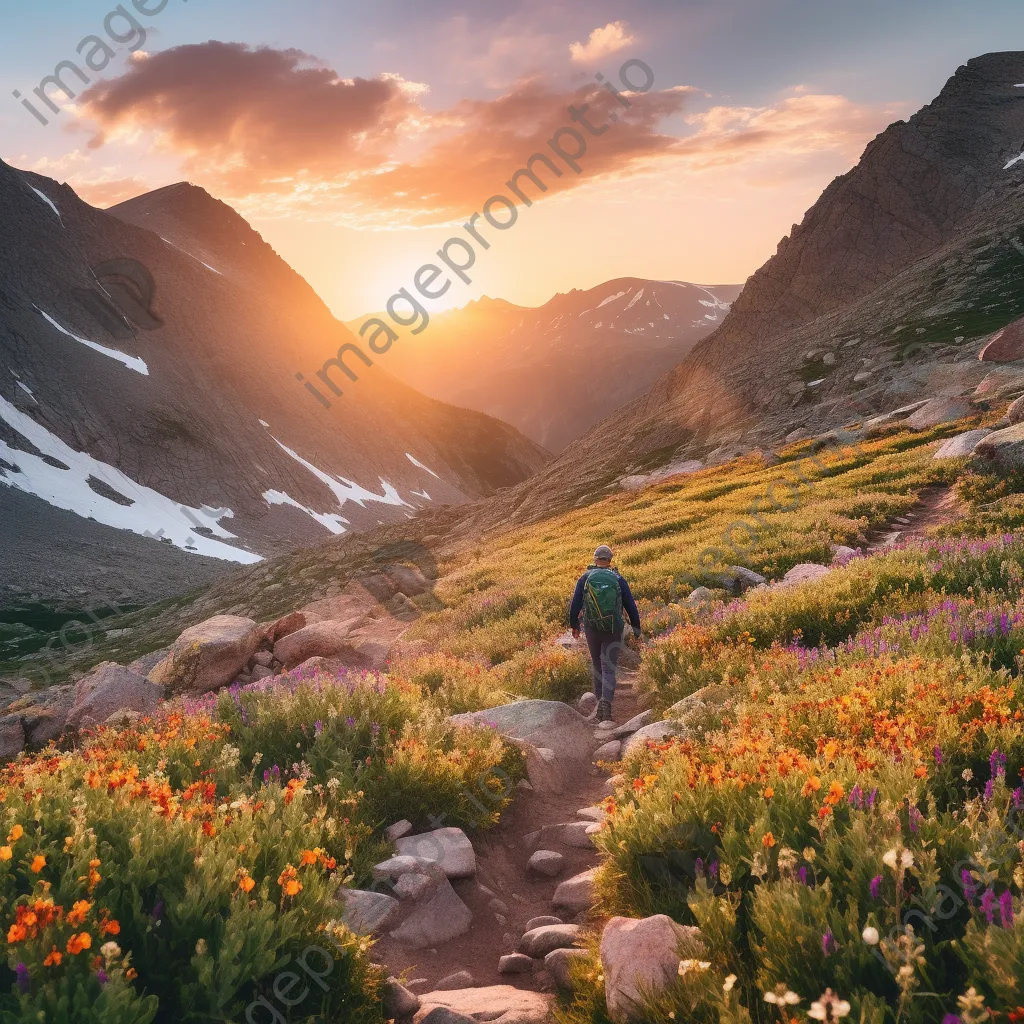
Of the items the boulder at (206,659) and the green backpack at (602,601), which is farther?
the boulder at (206,659)

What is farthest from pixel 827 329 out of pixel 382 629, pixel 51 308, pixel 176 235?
pixel 176 235

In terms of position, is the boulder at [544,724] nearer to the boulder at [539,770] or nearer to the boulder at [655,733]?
the boulder at [539,770]

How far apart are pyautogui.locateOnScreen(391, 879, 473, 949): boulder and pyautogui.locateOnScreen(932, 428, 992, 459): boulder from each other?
2152 cm

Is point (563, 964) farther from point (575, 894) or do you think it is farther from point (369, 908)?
point (369, 908)

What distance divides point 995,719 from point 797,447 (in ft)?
111

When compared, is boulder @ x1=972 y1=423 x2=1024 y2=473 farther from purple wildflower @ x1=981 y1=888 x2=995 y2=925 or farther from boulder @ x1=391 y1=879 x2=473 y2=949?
boulder @ x1=391 y1=879 x2=473 y2=949

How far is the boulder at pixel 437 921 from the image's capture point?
4871 mm

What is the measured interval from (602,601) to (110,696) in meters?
10.8

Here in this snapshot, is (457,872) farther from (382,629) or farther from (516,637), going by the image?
(382,629)

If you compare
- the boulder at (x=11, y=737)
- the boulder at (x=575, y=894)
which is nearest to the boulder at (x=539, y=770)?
the boulder at (x=575, y=894)

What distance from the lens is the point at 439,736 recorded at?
22.7 ft

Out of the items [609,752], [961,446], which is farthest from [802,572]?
[961,446]

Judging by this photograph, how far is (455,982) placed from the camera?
441 cm

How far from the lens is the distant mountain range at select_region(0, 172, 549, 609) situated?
73750mm
